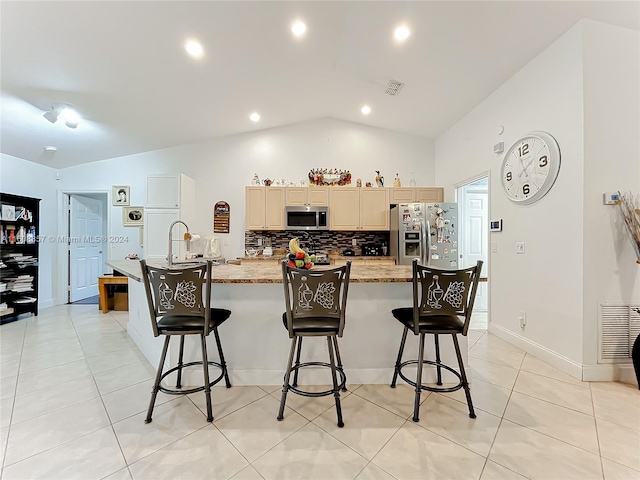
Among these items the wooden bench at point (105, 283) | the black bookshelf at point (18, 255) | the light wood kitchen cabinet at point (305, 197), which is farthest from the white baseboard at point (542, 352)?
the black bookshelf at point (18, 255)

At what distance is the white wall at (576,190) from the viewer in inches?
84.7

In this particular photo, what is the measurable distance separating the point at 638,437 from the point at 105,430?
3.09m

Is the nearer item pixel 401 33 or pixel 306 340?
pixel 306 340

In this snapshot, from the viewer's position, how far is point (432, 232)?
3998 mm

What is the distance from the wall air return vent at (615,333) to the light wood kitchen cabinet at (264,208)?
3.80m

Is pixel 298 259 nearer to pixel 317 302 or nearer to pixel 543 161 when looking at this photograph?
pixel 317 302

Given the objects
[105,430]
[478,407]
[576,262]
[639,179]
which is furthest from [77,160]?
[639,179]

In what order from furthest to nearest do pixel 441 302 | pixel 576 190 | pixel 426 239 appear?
pixel 426 239 < pixel 576 190 < pixel 441 302

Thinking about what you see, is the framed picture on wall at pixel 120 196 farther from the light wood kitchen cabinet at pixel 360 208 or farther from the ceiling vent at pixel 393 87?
the ceiling vent at pixel 393 87

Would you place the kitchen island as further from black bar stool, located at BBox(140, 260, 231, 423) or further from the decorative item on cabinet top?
the decorative item on cabinet top

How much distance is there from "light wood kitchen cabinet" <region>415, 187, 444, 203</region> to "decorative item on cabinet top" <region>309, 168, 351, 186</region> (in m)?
1.19

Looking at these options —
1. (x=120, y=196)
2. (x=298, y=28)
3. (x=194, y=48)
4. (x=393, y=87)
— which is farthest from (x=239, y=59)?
(x=120, y=196)

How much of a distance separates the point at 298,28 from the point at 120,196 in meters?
4.10

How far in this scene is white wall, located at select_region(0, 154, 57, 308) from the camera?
3930mm
